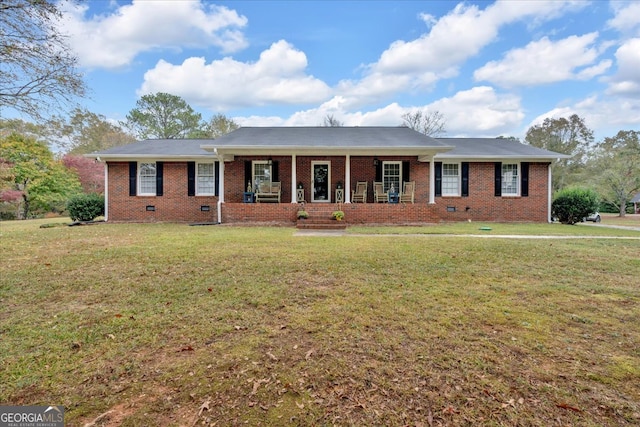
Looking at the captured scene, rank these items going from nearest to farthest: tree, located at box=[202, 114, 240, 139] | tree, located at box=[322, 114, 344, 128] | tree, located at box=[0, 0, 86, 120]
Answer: tree, located at box=[0, 0, 86, 120]
tree, located at box=[322, 114, 344, 128]
tree, located at box=[202, 114, 240, 139]

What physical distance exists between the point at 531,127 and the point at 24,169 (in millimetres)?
46560

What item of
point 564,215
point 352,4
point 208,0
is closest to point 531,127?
point 564,215

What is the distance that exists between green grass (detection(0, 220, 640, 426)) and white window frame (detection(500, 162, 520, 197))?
33.0 feet

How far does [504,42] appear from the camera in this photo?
634 inches

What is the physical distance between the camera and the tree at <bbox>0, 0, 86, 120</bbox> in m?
4.79

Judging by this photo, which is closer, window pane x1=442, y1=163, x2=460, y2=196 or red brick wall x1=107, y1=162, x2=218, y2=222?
red brick wall x1=107, y1=162, x2=218, y2=222

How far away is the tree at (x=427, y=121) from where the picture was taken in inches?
1232

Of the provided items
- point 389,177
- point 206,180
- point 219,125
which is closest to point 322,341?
point 389,177

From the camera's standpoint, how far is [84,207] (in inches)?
536

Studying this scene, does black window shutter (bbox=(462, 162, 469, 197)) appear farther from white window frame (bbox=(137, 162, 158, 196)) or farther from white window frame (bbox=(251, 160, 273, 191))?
white window frame (bbox=(137, 162, 158, 196))

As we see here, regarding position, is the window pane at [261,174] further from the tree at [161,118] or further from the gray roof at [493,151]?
the tree at [161,118]

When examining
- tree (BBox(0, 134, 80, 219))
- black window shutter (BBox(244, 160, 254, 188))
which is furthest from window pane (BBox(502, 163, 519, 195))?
tree (BBox(0, 134, 80, 219))

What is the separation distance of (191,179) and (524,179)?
1505cm

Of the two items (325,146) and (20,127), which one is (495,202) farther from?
(20,127)
